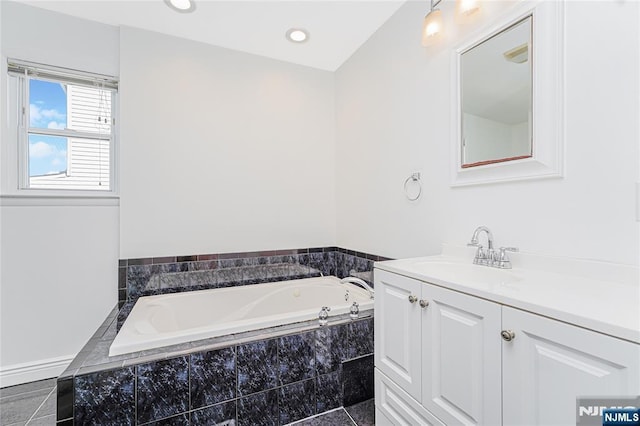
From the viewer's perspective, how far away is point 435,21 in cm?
170

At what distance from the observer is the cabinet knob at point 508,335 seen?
833mm

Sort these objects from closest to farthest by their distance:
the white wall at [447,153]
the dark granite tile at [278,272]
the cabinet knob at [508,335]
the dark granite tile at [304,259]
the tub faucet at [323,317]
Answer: the cabinet knob at [508,335], the white wall at [447,153], the tub faucet at [323,317], the dark granite tile at [278,272], the dark granite tile at [304,259]

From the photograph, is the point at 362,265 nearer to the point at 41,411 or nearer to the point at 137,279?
the point at 137,279

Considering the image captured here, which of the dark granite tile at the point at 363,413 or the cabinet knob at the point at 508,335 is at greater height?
the cabinet knob at the point at 508,335

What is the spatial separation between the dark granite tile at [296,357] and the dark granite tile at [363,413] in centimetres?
36

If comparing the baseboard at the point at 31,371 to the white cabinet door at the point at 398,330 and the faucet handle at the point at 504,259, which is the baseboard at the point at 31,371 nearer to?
the white cabinet door at the point at 398,330

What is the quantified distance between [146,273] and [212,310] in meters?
0.62

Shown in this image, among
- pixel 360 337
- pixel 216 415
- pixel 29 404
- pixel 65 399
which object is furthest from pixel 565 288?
pixel 29 404

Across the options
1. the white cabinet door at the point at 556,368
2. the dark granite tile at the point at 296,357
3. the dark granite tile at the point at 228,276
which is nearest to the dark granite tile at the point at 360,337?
the dark granite tile at the point at 296,357

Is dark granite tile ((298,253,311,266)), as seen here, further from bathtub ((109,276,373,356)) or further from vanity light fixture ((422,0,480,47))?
vanity light fixture ((422,0,480,47))

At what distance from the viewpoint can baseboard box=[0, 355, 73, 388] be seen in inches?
80.0

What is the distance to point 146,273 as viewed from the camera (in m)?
2.32

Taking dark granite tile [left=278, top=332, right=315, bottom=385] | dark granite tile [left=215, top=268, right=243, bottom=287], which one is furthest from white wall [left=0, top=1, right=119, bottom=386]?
dark granite tile [left=278, top=332, right=315, bottom=385]

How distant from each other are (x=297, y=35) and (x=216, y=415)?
273cm
